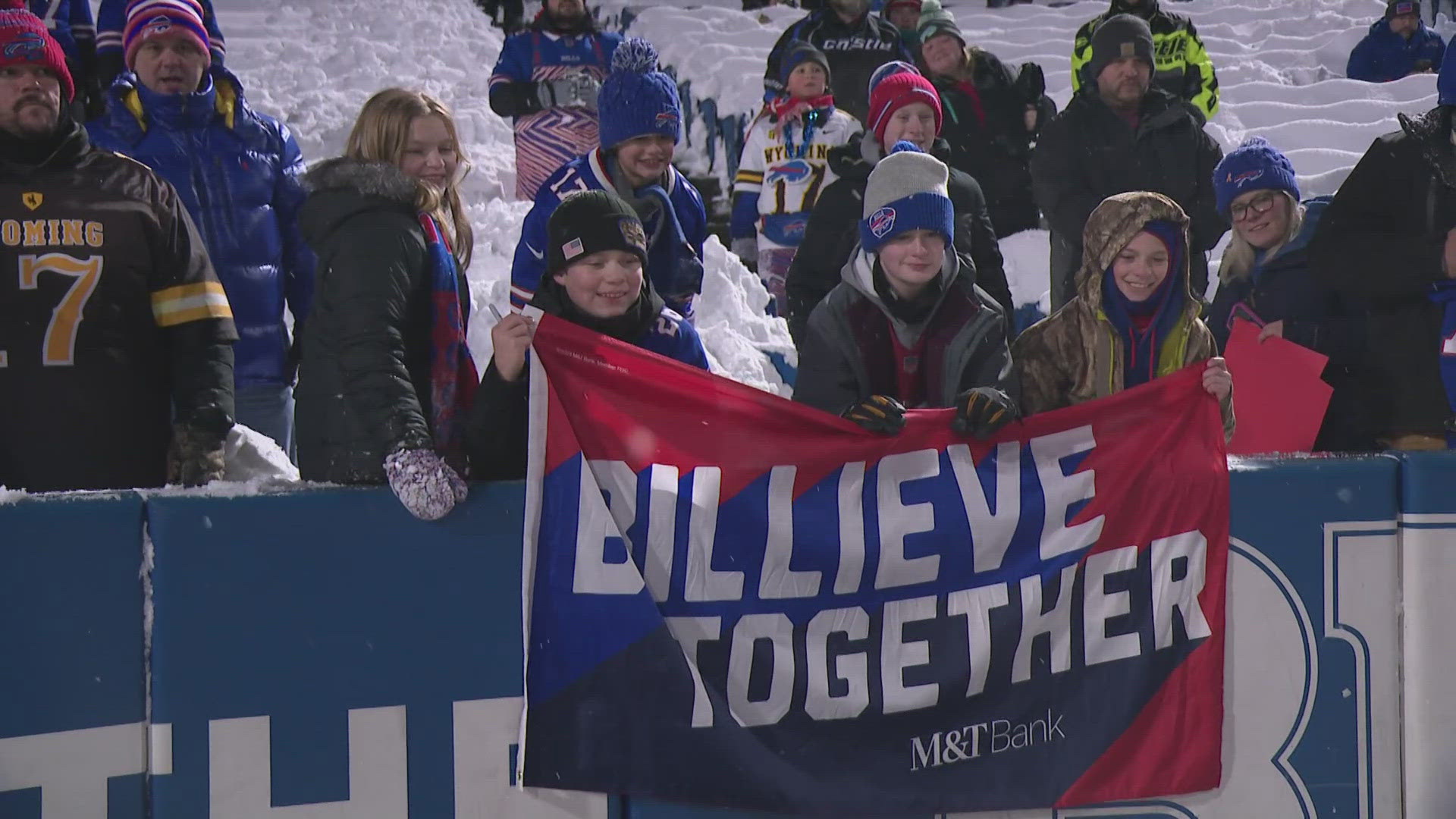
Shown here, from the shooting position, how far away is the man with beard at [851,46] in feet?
29.1

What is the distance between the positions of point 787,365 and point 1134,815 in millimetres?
4501

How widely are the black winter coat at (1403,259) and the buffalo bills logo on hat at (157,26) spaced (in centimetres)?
379

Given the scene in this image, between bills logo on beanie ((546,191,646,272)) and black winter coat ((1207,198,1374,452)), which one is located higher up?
bills logo on beanie ((546,191,646,272))

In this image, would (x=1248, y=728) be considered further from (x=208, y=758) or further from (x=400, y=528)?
(x=208, y=758)

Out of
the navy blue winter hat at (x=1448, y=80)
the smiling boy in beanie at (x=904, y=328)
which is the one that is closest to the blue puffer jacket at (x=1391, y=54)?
the navy blue winter hat at (x=1448, y=80)

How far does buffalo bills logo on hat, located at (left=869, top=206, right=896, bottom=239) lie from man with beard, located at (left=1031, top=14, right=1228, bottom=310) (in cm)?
276

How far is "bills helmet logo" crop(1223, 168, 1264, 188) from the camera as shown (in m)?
5.64

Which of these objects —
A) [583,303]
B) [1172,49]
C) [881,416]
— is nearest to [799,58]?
[1172,49]

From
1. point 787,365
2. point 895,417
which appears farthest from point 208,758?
point 787,365

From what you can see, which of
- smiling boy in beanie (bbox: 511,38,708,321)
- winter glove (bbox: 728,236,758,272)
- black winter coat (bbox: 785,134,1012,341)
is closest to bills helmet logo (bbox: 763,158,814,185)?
winter glove (bbox: 728,236,758,272)

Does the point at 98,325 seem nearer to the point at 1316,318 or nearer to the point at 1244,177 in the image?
the point at 1316,318

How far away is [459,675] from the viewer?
364cm

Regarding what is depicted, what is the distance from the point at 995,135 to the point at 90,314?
537 cm

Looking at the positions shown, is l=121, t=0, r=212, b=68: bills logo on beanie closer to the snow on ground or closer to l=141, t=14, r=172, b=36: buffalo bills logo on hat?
l=141, t=14, r=172, b=36: buffalo bills logo on hat
